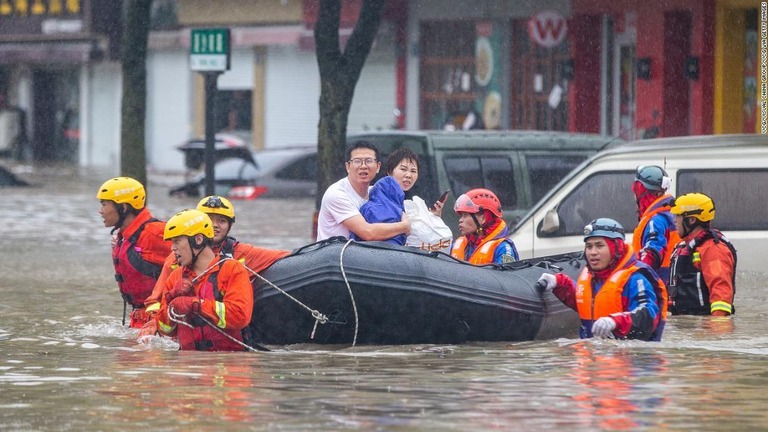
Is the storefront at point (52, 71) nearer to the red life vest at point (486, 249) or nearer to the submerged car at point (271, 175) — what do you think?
the submerged car at point (271, 175)

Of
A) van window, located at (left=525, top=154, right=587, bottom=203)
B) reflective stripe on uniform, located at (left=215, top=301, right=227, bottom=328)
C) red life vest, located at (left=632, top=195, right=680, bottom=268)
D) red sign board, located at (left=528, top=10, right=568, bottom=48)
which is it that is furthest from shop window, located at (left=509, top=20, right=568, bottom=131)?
reflective stripe on uniform, located at (left=215, top=301, right=227, bottom=328)

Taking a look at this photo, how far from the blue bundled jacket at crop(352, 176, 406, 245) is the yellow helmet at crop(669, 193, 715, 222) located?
71.0 inches

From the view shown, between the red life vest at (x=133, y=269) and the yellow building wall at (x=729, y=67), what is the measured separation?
637 inches

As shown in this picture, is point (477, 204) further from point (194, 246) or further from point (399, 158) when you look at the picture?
point (194, 246)

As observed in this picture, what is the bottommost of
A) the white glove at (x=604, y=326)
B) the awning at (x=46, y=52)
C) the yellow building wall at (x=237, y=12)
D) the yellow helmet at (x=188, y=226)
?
the white glove at (x=604, y=326)

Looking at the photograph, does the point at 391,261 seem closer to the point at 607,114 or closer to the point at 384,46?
the point at 607,114

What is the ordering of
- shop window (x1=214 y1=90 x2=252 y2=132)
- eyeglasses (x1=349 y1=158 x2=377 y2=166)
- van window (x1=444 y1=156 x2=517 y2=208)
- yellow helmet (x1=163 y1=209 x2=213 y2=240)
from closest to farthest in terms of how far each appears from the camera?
yellow helmet (x1=163 y1=209 x2=213 y2=240), eyeglasses (x1=349 y1=158 x2=377 y2=166), van window (x1=444 y1=156 x2=517 y2=208), shop window (x1=214 y1=90 x2=252 y2=132)

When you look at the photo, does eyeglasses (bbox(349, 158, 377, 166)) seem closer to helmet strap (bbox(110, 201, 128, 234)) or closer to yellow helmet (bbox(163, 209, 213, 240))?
yellow helmet (bbox(163, 209, 213, 240))

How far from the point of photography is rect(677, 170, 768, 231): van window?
1249cm

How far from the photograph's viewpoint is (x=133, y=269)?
447 inches

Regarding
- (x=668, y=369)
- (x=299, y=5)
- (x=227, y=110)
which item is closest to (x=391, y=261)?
(x=668, y=369)

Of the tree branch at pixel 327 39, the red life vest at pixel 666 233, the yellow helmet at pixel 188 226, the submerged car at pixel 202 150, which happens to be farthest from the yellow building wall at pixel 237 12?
the yellow helmet at pixel 188 226

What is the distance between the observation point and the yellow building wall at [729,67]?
26.1 m

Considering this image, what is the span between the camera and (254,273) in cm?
1052
